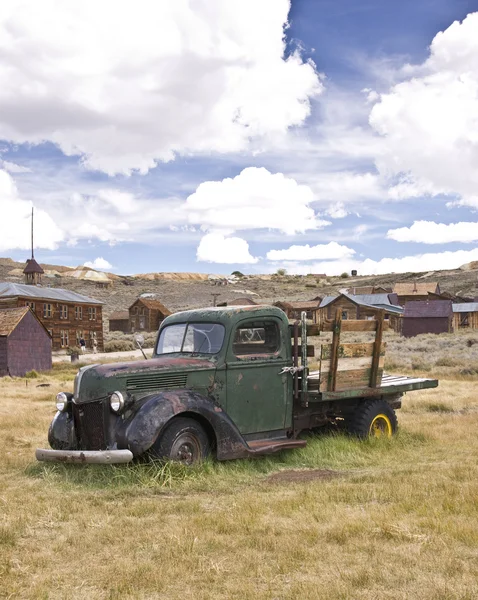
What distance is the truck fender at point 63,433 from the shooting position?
24.8ft

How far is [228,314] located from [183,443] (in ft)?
5.71

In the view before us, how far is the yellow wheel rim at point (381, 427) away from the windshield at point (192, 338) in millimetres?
2854

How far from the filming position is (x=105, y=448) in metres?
7.11

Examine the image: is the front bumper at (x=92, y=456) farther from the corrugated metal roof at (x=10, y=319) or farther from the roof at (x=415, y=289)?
the roof at (x=415, y=289)

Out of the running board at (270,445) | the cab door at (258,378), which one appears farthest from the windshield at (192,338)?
the running board at (270,445)

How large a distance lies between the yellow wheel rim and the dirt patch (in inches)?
72.6

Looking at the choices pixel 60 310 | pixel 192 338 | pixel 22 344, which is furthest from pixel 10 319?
pixel 192 338

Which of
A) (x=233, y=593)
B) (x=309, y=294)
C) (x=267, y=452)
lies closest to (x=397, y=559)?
(x=233, y=593)

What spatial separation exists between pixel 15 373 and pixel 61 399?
25476 millimetres

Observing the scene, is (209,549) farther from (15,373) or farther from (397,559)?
(15,373)

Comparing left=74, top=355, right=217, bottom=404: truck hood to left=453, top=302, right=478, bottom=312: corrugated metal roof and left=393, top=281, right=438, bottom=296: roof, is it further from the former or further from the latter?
left=393, top=281, right=438, bottom=296: roof

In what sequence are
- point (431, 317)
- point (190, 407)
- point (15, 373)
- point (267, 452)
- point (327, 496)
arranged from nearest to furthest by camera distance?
point (327, 496) → point (190, 407) → point (267, 452) → point (15, 373) → point (431, 317)

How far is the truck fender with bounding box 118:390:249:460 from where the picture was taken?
6.70 metres

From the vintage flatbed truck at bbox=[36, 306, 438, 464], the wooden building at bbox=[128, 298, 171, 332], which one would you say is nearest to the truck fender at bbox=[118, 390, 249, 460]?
the vintage flatbed truck at bbox=[36, 306, 438, 464]
